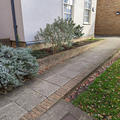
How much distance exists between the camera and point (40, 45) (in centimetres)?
514

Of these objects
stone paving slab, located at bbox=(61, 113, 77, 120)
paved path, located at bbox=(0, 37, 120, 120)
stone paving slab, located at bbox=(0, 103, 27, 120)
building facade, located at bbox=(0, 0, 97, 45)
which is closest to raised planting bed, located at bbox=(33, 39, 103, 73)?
paved path, located at bbox=(0, 37, 120, 120)

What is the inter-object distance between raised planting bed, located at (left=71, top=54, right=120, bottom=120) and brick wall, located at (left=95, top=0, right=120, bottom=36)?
12.4 meters

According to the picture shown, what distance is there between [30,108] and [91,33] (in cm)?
886

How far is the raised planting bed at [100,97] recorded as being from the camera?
2.08m

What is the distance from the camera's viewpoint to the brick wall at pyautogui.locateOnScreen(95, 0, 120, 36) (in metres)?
13.5

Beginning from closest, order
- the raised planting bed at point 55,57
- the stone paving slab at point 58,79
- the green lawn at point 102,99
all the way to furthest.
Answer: the green lawn at point 102,99
the stone paving slab at point 58,79
the raised planting bed at point 55,57

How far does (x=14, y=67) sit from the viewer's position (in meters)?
2.69

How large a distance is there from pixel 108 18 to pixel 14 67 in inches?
572

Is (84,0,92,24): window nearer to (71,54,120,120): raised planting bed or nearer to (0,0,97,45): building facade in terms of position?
(0,0,97,45): building facade

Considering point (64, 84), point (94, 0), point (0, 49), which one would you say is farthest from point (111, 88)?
point (94, 0)

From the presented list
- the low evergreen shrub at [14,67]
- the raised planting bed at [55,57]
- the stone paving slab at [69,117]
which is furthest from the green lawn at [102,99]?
the raised planting bed at [55,57]

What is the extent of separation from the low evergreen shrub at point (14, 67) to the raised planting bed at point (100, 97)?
1.24 metres

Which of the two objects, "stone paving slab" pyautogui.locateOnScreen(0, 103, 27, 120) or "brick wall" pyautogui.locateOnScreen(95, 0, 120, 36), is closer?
"stone paving slab" pyautogui.locateOnScreen(0, 103, 27, 120)

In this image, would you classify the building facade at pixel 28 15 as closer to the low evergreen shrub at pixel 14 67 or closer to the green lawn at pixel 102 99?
the low evergreen shrub at pixel 14 67
